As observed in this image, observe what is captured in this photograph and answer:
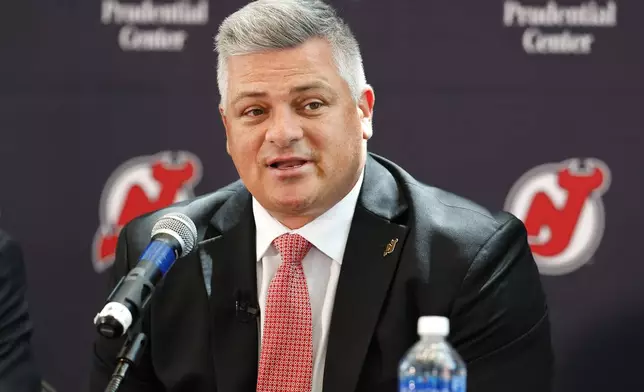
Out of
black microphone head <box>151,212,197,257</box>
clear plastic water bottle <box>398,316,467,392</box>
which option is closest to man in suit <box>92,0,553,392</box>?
black microphone head <box>151,212,197,257</box>

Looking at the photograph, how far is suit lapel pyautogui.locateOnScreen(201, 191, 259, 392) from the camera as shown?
254 cm

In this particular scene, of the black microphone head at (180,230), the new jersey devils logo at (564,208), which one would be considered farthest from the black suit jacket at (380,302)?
the new jersey devils logo at (564,208)

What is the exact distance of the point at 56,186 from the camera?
3723 millimetres

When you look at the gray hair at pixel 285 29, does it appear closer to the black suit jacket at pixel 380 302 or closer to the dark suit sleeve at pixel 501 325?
the black suit jacket at pixel 380 302

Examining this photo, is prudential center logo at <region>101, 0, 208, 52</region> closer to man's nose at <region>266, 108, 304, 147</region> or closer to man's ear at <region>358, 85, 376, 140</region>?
man's ear at <region>358, 85, 376, 140</region>

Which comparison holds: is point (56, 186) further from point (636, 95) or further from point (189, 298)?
point (636, 95)

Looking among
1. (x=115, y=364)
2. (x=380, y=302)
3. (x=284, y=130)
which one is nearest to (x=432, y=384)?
(x=380, y=302)

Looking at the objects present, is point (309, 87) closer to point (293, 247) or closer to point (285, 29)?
point (285, 29)

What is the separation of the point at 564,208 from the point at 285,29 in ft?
4.64

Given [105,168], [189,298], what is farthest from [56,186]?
[189,298]

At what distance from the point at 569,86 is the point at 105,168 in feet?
4.93

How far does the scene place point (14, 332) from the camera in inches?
117

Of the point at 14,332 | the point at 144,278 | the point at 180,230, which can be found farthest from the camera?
the point at 14,332

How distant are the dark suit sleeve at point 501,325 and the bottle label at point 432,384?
0.60 meters
